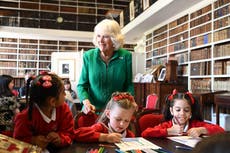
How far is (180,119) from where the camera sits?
1740mm

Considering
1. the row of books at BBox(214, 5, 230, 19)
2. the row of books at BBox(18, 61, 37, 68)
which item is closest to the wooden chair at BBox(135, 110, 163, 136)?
the row of books at BBox(214, 5, 230, 19)

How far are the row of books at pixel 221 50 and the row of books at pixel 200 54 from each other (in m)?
0.23

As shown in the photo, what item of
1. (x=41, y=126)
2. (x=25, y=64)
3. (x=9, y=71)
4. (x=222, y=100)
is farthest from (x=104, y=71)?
(x=9, y=71)

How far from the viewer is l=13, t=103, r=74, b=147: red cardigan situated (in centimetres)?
127

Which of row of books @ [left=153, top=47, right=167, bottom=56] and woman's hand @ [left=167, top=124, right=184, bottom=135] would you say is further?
row of books @ [left=153, top=47, right=167, bottom=56]

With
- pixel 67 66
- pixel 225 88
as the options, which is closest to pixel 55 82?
pixel 225 88

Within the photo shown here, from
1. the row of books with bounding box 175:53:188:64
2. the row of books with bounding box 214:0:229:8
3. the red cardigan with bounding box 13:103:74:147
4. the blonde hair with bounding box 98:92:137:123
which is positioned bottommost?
the red cardigan with bounding box 13:103:74:147

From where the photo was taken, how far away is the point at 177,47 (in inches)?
221

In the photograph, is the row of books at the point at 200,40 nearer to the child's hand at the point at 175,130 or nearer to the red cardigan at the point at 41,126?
the child's hand at the point at 175,130

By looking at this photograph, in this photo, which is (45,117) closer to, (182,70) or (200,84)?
(200,84)

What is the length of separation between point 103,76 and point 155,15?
4116 millimetres

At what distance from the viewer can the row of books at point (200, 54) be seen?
4.51 m

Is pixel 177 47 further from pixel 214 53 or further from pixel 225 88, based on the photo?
pixel 225 88

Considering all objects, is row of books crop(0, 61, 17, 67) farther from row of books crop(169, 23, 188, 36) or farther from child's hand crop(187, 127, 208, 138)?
child's hand crop(187, 127, 208, 138)
